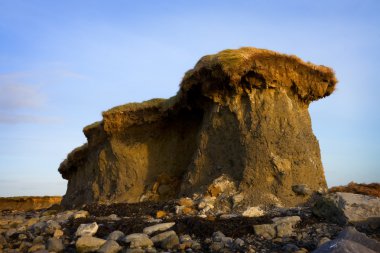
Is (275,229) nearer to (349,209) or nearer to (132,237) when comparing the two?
(349,209)

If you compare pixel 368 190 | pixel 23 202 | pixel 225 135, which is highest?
pixel 225 135

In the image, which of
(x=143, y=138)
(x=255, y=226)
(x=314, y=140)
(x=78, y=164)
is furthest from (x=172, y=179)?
(x=255, y=226)

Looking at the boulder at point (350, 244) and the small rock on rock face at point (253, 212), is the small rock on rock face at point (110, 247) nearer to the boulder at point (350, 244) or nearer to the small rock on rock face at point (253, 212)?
the boulder at point (350, 244)

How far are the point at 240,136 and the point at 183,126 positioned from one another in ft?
12.7

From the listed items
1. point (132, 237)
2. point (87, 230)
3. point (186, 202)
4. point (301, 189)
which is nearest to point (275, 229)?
point (132, 237)

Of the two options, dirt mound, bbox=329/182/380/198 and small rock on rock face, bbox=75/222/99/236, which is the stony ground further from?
dirt mound, bbox=329/182/380/198

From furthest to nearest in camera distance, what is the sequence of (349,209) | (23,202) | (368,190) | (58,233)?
(23,202) < (368,190) < (349,209) < (58,233)

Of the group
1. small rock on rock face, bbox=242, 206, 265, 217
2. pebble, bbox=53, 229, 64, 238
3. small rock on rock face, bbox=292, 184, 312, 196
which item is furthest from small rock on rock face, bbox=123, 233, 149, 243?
small rock on rock face, bbox=292, 184, 312, 196

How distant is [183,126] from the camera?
16406 mm

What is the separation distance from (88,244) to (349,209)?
15.5 feet

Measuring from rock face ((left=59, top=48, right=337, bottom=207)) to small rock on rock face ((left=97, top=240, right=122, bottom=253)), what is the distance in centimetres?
558

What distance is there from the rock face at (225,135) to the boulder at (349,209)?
9.98 ft

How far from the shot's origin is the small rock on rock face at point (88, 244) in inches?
264

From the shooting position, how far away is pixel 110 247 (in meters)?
6.55
